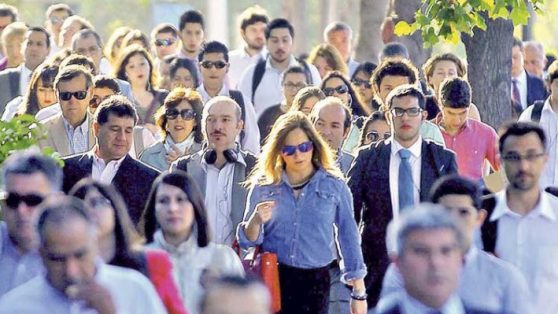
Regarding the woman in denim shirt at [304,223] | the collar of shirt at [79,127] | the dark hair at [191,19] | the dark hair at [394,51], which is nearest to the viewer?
the woman in denim shirt at [304,223]

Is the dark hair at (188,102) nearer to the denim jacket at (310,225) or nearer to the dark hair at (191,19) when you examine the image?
the denim jacket at (310,225)

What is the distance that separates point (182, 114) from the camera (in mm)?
15195

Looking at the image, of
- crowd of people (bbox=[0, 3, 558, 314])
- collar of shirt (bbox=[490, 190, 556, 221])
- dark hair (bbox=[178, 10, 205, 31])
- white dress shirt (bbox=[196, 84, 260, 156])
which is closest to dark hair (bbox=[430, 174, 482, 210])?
crowd of people (bbox=[0, 3, 558, 314])

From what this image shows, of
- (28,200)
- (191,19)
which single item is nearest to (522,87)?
(191,19)

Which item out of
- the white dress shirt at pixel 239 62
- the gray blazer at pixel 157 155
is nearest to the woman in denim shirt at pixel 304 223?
the gray blazer at pixel 157 155

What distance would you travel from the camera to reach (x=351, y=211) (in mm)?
12898

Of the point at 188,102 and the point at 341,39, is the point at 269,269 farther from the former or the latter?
the point at 341,39

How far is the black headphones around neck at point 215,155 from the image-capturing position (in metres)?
13.6

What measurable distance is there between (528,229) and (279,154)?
291 cm

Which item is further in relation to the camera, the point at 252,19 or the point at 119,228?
Answer: the point at 252,19

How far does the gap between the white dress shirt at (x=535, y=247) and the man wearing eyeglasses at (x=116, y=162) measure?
9.80 feet

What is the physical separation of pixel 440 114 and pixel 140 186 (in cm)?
396

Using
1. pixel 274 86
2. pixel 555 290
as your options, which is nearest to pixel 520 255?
pixel 555 290

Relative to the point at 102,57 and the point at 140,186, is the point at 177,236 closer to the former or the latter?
the point at 140,186
